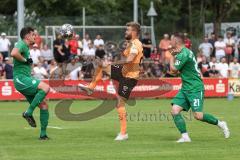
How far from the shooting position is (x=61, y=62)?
3122 centimetres

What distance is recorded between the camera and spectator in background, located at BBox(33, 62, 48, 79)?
98.1 ft

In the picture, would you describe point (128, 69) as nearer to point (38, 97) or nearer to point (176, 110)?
point (176, 110)

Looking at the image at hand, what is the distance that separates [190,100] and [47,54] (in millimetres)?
19379

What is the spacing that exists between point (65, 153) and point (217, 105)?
1361 centimetres

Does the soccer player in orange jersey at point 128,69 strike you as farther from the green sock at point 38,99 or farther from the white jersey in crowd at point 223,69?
the white jersey in crowd at point 223,69

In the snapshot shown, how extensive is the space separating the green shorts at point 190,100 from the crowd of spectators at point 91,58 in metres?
16.0

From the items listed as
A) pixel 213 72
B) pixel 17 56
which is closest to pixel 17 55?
pixel 17 56

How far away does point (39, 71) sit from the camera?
30141 mm

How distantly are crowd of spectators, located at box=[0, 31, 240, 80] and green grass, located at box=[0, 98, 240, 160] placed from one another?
9.37 metres

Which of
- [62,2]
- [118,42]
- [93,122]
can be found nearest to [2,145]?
[93,122]

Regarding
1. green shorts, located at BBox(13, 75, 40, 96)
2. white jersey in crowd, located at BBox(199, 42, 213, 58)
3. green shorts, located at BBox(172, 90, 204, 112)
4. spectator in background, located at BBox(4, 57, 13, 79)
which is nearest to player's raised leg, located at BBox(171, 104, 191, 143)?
green shorts, located at BBox(172, 90, 204, 112)

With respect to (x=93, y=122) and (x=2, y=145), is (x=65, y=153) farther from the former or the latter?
(x=93, y=122)

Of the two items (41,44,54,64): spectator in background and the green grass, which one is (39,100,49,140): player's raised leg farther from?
(41,44,54,64): spectator in background

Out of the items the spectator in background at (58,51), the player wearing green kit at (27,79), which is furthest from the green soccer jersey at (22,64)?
the spectator in background at (58,51)
